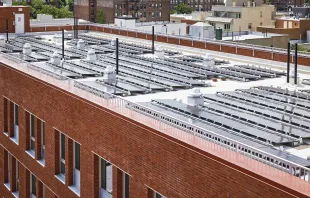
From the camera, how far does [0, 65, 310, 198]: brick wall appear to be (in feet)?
51.1

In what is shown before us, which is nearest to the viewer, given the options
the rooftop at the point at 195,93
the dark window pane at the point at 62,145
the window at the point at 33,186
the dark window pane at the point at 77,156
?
the rooftop at the point at 195,93

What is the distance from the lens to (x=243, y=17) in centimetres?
11381

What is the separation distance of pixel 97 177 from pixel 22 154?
9709mm

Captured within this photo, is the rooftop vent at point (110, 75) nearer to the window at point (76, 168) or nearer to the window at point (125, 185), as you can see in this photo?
the window at point (76, 168)

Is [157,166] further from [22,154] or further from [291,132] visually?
[22,154]

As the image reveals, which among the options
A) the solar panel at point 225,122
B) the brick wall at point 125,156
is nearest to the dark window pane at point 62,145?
the brick wall at point 125,156

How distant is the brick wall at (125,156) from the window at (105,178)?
32 cm

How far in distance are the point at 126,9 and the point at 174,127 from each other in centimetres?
14515

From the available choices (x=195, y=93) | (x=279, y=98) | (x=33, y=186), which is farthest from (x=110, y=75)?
(x=279, y=98)

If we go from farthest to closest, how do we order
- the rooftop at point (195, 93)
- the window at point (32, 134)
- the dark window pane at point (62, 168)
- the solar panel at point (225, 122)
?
the window at point (32, 134)
the dark window pane at point (62, 168)
the solar panel at point (225, 122)
the rooftop at point (195, 93)

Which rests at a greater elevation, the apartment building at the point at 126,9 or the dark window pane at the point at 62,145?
the apartment building at the point at 126,9

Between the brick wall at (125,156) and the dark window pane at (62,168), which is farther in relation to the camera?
the dark window pane at (62,168)

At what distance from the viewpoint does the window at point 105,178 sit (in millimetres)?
23062

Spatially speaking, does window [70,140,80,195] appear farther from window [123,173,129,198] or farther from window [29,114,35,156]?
window [29,114,35,156]
